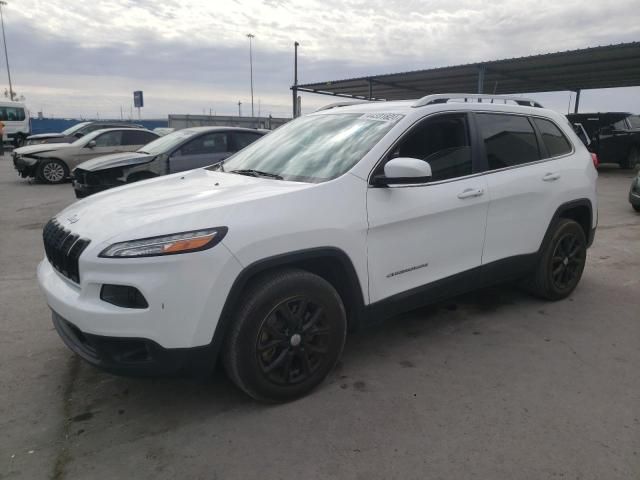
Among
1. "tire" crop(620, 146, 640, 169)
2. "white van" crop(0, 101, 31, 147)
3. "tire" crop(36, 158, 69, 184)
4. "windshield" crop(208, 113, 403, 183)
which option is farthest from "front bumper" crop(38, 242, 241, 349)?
"white van" crop(0, 101, 31, 147)

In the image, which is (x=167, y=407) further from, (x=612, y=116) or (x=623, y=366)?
→ (x=612, y=116)

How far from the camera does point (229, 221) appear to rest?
7.97 feet

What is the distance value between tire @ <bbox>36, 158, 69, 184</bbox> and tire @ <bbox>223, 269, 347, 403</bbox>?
1218cm

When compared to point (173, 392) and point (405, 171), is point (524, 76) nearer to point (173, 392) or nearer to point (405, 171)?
point (405, 171)

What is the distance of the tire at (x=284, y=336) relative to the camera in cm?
251

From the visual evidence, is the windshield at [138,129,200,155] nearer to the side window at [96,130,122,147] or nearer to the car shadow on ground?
the side window at [96,130,122,147]

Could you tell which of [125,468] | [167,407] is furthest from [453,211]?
[125,468]

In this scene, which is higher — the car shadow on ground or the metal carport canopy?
the metal carport canopy

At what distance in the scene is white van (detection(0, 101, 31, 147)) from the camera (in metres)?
27.2

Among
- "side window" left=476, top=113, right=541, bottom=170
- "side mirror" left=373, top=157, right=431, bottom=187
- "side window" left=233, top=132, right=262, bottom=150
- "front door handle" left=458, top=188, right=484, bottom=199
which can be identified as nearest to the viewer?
"side mirror" left=373, top=157, right=431, bottom=187

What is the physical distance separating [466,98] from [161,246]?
263cm

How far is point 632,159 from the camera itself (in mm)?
15711

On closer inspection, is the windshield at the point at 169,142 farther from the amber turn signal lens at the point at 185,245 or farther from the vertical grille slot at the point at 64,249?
the amber turn signal lens at the point at 185,245

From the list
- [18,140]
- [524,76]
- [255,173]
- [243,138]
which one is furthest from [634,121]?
[18,140]
